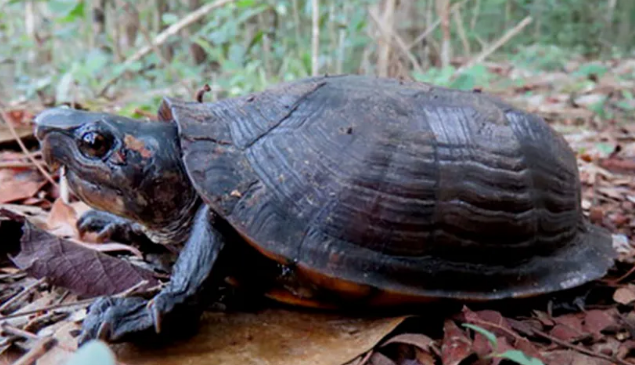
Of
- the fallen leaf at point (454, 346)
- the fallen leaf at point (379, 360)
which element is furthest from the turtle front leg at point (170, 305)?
the fallen leaf at point (454, 346)

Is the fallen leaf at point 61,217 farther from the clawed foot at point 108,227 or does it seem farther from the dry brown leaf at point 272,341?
the dry brown leaf at point 272,341

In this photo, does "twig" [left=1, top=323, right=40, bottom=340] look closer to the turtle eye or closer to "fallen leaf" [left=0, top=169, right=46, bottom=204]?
the turtle eye

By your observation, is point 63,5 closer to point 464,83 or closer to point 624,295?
point 464,83

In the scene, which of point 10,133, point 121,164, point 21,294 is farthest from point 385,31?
point 21,294

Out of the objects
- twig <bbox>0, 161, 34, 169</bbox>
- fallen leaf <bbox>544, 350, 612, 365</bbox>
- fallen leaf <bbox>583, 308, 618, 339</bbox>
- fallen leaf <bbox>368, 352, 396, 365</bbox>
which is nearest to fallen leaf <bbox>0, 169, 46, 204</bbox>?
twig <bbox>0, 161, 34, 169</bbox>

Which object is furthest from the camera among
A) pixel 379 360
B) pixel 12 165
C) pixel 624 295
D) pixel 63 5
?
pixel 63 5

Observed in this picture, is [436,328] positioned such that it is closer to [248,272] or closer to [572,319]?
[572,319]
